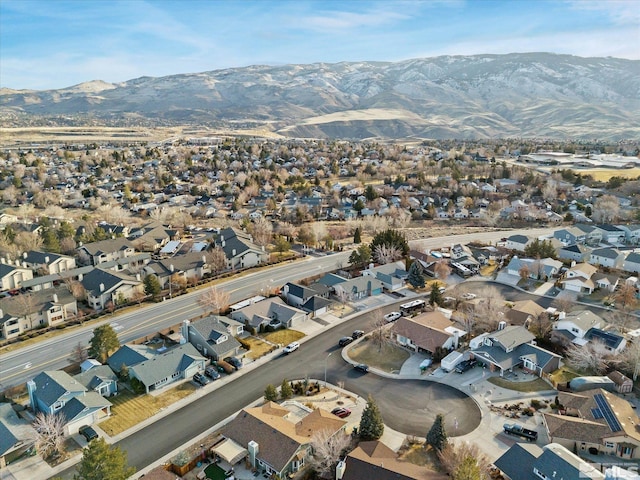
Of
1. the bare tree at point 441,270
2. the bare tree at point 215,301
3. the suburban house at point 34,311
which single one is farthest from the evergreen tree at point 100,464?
the bare tree at point 441,270

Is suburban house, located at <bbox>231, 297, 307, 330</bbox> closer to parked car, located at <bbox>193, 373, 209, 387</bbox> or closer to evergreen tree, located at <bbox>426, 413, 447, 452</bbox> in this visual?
parked car, located at <bbox>193, 373, 209, 387</bbox>

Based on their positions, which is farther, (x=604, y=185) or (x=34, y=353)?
(x=604, y=185)

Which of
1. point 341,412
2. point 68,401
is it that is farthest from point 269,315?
point 68,401

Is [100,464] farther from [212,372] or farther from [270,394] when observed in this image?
[212,372]

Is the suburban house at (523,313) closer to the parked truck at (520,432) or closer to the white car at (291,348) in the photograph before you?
the parked truck at (520,432)

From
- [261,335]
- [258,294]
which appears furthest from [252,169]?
[261,335]

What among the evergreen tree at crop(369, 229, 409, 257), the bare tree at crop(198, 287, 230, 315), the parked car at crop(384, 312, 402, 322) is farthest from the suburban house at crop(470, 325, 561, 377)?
the bare tree at crop(198, 287, 230, 315)

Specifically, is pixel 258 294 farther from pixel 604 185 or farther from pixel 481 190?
pixel 604 185
